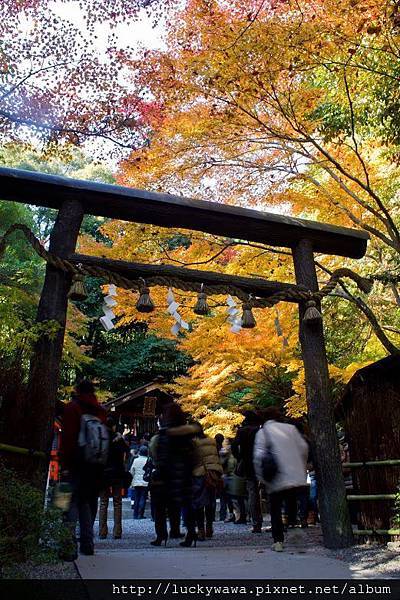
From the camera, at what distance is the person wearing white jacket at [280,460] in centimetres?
622

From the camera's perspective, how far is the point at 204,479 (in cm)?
773

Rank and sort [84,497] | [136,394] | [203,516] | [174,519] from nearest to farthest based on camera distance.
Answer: [84,497], [174,519], [203,516], [136,394]

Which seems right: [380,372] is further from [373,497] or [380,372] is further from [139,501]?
[139,501]

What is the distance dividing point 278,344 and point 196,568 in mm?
9237

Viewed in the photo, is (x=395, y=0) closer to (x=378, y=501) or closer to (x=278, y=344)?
(x=378, y=501)

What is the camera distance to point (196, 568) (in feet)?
16.5

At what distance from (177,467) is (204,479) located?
0.84 meters

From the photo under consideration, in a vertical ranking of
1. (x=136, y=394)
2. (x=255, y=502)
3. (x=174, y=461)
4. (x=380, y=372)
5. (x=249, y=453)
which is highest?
(x=136, y=394)

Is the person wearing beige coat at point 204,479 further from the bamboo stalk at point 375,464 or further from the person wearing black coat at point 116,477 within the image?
the bamboo stalk at point 375,464

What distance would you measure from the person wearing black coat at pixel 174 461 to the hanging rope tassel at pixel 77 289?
192 cm

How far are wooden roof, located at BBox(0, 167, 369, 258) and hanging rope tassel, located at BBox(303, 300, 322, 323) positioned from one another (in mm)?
1080

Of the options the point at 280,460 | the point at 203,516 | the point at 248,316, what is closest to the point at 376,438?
→ the point at 280,460

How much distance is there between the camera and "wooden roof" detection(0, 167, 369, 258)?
22.7 feet

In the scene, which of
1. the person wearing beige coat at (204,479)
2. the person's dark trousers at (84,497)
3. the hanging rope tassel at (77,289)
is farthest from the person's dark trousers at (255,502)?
the hanging rope tassel at (77,289)
